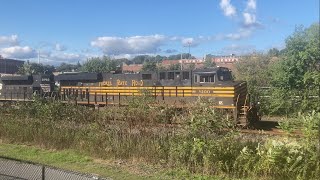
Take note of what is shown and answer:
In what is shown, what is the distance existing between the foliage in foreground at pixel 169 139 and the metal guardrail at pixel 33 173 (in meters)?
2.87

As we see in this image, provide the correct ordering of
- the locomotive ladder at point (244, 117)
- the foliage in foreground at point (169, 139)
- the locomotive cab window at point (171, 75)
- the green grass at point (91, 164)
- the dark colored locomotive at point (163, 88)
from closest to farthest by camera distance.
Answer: the foliage in foreground at point (169, 139)
the green grass at point (91, 164)
the locomotive ladder at point (244, 117)
the dark colored locomotive at point (163, 88)
the locomotive cab window at point (171, 75)

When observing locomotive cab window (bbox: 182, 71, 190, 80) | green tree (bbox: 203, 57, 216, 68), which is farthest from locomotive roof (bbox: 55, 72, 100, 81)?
→ green tree (bbox: 203, 57, 216, 68)

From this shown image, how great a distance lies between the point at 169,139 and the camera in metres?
9.80

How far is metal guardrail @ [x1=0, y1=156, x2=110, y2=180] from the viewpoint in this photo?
7170 mm

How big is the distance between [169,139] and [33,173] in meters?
3.50

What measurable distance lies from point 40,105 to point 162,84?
776cm

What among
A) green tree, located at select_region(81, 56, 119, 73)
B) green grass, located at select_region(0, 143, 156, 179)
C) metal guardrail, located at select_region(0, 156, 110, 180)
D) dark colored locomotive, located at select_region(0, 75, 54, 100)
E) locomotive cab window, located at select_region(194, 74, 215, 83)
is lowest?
green grass, located at select_region(0, 143, 156, 179)

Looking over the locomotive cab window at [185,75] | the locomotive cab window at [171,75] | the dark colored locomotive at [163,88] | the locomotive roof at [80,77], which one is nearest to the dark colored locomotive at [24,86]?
the dark colored locomotive at [163,88]

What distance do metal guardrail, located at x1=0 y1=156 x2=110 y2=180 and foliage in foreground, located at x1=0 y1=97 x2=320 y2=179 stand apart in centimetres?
287

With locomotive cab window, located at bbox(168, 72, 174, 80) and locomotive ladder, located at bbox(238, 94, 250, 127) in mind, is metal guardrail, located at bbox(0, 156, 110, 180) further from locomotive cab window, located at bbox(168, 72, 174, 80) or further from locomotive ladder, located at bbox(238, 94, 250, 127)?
locomotive cab window, located at bbox(168, 72, 174, 80)

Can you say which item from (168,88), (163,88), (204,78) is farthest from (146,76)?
(204,78)

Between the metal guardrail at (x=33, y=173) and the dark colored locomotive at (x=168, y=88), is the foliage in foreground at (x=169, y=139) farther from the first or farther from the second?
the dark colored locomotive at (x=168, y=88)

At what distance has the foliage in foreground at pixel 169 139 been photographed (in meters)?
7.32

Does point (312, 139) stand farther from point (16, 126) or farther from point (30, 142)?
point (16, 126)
